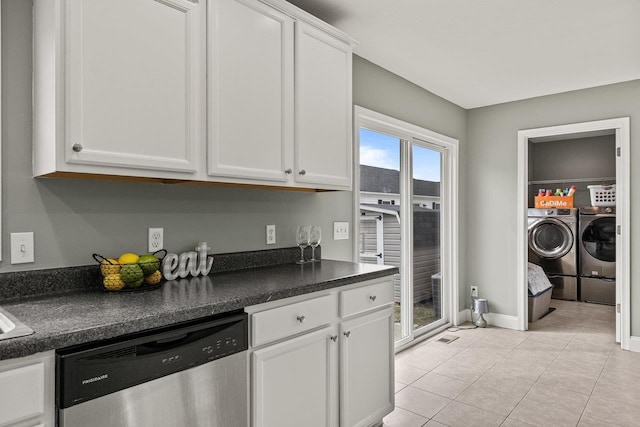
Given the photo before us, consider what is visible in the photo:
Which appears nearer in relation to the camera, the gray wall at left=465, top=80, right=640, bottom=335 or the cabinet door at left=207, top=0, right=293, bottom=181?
the cabinet door at left=207, top=0, right=293, bottom=181

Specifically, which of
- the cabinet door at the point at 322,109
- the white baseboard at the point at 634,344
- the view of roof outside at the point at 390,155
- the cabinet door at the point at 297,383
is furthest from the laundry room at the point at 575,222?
the cabinet door at the point at 297,383

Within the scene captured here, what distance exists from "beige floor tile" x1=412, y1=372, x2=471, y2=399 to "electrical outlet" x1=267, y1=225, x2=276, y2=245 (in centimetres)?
155

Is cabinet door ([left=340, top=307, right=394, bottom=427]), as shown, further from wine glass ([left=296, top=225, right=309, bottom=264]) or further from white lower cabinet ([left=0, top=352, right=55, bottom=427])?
white lower cabinet ([left=0, top=352, right=55, bottom=427])

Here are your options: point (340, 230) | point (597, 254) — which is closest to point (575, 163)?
point (597, 254)

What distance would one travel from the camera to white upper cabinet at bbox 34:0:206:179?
54.6 inches

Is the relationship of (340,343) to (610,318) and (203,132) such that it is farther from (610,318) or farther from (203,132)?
(610,318)

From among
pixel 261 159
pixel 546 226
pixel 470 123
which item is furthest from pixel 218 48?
pixel 546 226

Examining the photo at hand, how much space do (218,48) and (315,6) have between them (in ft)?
2.87

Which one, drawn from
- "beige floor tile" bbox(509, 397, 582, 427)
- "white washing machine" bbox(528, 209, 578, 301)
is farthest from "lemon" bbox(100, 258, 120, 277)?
"white washing machine" bbox(528, 209, 578, 301)

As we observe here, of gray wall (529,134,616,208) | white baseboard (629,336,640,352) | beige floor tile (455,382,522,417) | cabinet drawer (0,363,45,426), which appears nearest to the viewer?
cabinet drawer (0,363,45,426)

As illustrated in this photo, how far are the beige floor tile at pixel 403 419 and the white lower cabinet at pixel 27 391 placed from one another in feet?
6.18

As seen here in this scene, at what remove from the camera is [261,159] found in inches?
78.6

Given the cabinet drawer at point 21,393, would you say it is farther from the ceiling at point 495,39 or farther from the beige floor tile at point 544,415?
the beige floor tile at point 544,415

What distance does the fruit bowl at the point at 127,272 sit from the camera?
1.59 metres
